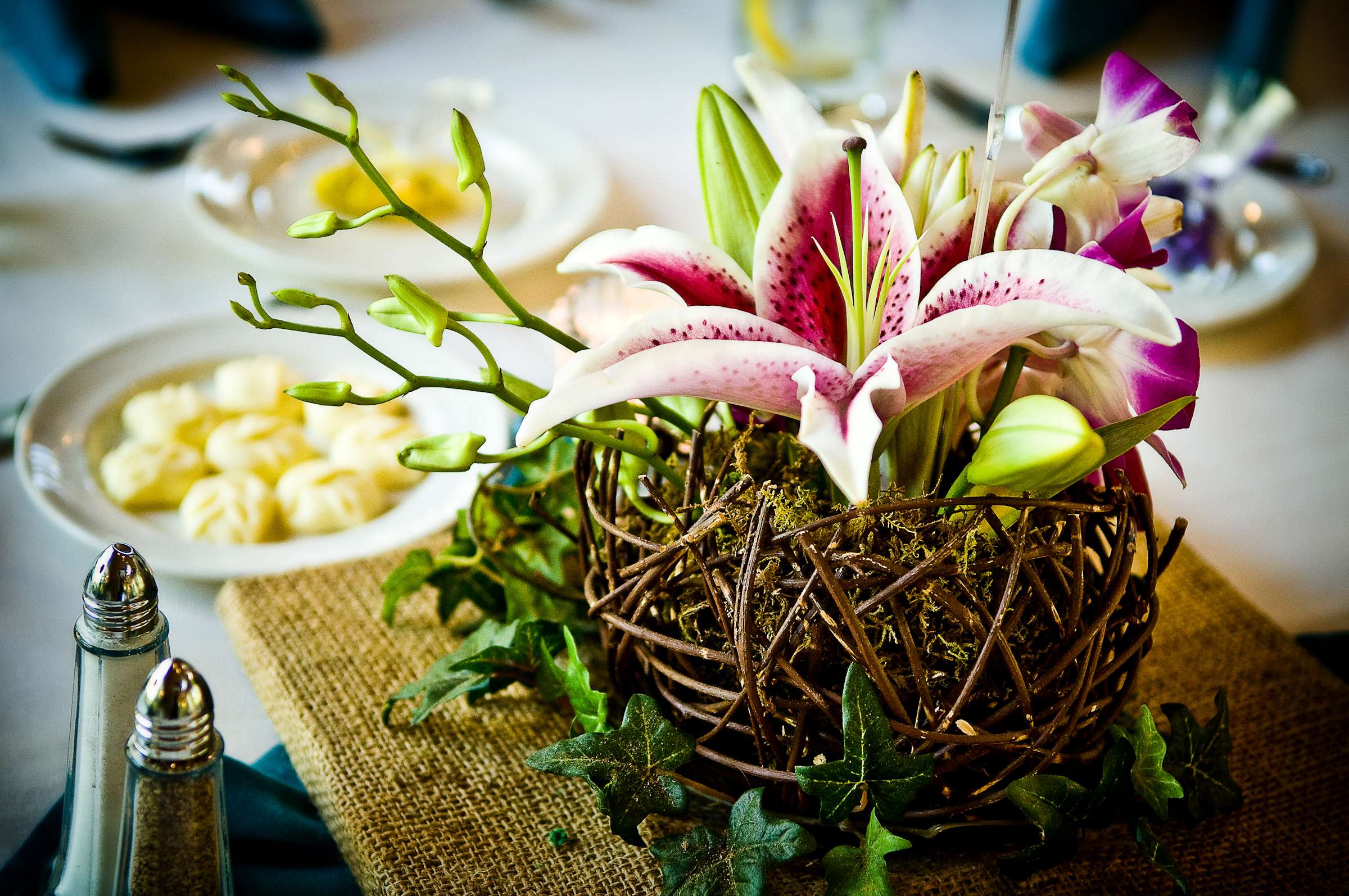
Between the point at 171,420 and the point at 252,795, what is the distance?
0.92ft

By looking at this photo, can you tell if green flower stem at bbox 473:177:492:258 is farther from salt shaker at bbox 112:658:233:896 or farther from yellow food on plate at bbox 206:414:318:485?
yellow food on plate at bbox 206:414:318:485

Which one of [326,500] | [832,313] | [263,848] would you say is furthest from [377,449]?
[832,313]

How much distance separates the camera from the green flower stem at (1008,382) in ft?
1.03

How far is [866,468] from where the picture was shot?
0.24 meters

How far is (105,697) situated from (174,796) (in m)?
0.05

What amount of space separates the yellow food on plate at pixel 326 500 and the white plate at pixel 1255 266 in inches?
19.8

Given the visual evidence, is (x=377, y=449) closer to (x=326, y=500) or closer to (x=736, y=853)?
(x=326, y=500)

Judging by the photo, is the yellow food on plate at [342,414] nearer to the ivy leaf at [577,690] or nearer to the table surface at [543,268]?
the table surface at [543,268]

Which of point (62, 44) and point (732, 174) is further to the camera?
point (62, 44)

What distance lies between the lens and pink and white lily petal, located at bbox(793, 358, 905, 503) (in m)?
0.24

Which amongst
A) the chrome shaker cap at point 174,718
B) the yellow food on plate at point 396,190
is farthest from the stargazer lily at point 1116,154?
the yellow food on plate at point 396,190

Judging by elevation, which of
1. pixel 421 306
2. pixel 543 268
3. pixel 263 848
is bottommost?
pixel 263 848

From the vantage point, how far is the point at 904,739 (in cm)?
32

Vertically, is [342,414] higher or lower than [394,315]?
lower
